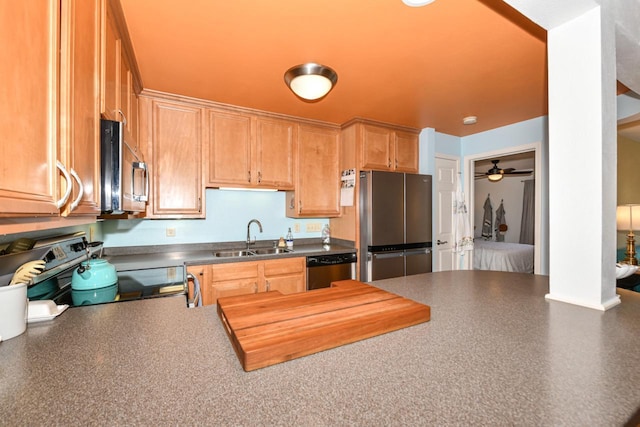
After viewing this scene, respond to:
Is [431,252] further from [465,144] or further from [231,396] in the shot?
[231,396]

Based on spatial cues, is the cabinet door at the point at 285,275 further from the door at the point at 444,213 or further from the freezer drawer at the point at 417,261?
the door at the point at 444,213

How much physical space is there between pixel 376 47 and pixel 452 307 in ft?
4.85

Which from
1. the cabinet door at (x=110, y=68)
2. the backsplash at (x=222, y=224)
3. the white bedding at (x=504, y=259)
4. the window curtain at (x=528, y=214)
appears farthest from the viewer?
the window curtain at (x=528, y=214)

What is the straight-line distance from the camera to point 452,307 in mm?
1112

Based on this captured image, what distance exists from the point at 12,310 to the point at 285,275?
190 cm

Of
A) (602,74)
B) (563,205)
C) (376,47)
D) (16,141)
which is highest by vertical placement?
(376,47)

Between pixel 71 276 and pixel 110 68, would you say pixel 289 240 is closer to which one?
pixel 71 276

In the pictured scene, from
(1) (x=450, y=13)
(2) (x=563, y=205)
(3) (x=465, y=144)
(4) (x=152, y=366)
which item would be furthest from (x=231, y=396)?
(3) (x=465, y=144)

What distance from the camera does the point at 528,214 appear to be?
22.1 ft

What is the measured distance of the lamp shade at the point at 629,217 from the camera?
2865 millimetres

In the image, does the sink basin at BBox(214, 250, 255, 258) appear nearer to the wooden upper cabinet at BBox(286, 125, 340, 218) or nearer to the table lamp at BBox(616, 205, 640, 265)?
the wooden upper cabinet at BBox(286, 125, 340, 218)

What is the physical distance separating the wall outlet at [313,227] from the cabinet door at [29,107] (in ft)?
8.91

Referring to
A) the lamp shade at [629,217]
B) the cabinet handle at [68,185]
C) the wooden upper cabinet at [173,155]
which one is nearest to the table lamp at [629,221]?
the lamp shade at [629,217]

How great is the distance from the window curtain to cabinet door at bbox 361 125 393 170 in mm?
5491
